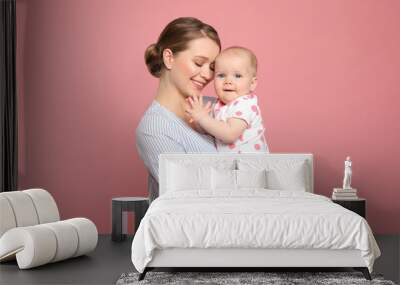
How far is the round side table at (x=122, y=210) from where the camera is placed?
6812 mm

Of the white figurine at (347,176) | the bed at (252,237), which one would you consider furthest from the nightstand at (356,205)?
the bed at (252,237)

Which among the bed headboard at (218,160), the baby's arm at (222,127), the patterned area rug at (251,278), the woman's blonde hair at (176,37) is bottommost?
the patterned area rug at (251,278)

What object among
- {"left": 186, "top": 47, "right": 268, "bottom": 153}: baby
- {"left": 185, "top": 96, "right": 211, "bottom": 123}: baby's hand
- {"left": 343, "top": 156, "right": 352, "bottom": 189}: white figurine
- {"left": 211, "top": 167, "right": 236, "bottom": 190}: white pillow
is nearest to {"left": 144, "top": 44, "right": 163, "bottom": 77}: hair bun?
{"left": 185, "top": 96, "right": 211, "bottom": 123}: baby's hand

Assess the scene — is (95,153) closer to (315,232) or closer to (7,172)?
(7,172)

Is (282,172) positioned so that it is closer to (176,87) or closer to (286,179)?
(286,179)

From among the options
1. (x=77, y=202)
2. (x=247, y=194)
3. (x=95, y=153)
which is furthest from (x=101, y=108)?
(x=247, y=194)

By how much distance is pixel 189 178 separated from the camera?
6.25 meters

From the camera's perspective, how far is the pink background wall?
7328 mm

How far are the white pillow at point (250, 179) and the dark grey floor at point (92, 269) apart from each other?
109 cm

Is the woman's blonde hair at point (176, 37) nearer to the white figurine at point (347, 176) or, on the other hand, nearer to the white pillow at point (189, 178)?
the white pillow at point (189, 178)

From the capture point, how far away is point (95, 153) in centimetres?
741

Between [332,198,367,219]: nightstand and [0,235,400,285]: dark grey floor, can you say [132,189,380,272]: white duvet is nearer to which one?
[0,235,400,285]: dark grey floor

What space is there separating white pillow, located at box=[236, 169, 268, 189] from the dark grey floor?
3.58ft

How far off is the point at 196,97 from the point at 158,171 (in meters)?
0.76
